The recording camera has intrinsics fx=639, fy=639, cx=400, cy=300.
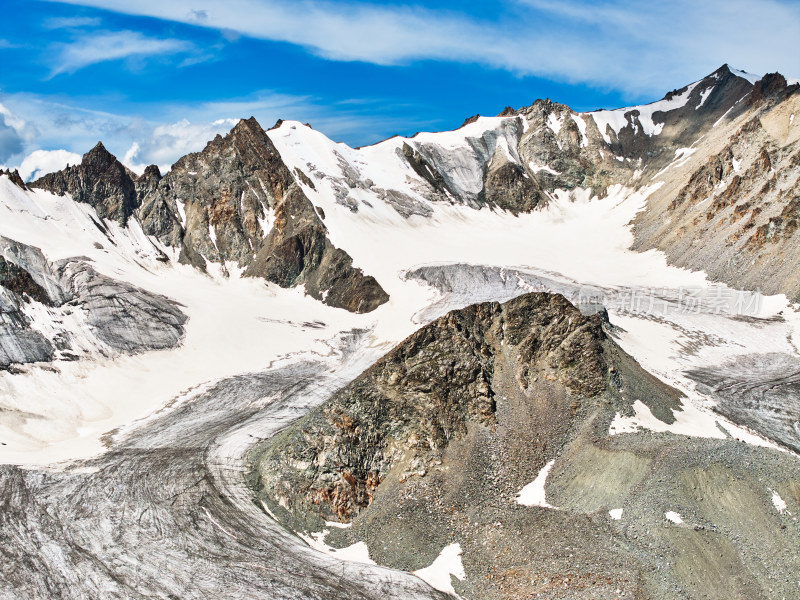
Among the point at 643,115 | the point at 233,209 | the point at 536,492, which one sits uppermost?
the point at 643,115

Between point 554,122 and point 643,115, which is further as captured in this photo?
point 643,115

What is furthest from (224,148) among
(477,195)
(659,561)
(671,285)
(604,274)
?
(659,561)

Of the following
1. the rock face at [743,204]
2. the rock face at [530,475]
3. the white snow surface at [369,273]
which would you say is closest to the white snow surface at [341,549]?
the rock face at [530,475]

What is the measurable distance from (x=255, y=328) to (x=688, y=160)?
90406 mm

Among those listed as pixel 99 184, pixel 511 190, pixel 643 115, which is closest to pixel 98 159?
pixel 99 184

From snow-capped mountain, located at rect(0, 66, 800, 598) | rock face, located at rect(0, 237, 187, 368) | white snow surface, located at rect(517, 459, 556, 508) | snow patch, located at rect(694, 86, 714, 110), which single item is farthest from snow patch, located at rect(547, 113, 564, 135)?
white snow surface, located at rect(517, 459, 556, 508)

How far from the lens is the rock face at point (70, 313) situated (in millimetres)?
57969

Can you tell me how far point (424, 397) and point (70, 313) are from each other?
146 feet

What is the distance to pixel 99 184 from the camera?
3792 inches

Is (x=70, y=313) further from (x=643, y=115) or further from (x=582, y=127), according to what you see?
(x=643, y=115)

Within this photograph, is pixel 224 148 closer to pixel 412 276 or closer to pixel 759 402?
pixel 412 276

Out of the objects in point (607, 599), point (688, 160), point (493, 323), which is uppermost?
point (688, 160)

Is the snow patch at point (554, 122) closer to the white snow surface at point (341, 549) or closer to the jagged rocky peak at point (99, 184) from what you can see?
the jagged rocky peak at point (99, 184)

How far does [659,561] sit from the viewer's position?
26.4m
